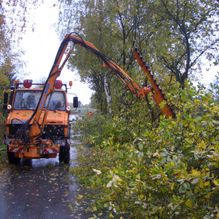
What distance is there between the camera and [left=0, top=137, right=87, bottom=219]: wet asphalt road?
6773mm

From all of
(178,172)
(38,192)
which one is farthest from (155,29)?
(178,172)

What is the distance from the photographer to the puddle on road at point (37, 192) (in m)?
6.80

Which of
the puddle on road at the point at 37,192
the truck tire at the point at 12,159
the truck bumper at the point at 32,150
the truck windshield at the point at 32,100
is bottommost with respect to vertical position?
the puddle on road at the point at 37,192

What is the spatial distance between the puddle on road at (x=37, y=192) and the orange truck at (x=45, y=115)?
1.88 ft

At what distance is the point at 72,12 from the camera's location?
21438 mm

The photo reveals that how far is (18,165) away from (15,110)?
1.79 meters

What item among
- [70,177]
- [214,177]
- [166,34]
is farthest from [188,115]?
[166,34]

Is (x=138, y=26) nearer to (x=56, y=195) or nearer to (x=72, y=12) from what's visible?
(x=72, y=12)

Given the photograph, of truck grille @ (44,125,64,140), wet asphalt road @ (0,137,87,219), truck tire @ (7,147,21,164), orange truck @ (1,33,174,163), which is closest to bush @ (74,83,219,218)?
wet asphalt road @ (0,137,87,219)

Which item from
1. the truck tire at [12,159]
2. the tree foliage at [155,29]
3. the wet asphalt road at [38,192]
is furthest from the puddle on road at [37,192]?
the tree foliage at [155,29]

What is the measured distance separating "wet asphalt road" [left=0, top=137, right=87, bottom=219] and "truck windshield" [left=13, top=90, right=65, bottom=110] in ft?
6.32

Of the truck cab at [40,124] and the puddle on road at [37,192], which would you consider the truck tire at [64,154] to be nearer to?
the truck cab at [40,124]

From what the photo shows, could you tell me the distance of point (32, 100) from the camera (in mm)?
12484

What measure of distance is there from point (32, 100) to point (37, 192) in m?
4.77
